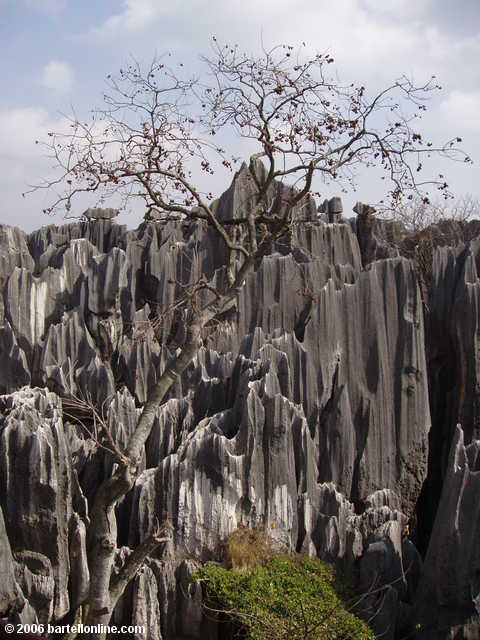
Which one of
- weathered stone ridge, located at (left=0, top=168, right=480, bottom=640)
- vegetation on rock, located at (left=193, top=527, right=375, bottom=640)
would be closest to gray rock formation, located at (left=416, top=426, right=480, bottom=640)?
weathered stone ridge, located at (left=0, top=168, right=480, bottom=640)

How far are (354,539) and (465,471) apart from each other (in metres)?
1.96

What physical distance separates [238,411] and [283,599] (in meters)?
2.74

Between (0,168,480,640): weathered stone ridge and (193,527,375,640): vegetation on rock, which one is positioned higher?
(0,168,480,640): weathered stone ridge

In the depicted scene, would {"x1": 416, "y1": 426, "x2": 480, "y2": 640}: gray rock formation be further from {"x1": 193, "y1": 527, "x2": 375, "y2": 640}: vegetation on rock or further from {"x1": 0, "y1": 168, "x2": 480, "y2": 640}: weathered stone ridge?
{"x1": 193, "y1": 527, "x2": 375, "y2": 640}: vegetation on rock

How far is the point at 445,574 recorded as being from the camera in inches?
379

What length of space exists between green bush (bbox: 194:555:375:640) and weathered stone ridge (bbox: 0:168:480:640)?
14.0 inches

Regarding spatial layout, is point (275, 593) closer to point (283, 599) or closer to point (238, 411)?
point (283, 599)

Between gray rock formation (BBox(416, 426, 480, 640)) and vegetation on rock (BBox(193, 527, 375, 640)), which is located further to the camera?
gray rock formation (BBox(416, 426, 480, 640))

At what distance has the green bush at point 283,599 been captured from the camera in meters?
8.79

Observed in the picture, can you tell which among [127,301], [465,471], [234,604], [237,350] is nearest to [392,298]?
[237,350]

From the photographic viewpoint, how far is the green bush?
8.79 meters

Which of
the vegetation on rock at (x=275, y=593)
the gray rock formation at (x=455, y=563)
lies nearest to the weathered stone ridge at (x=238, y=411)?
the gray rock formation at (x=455, y=563)

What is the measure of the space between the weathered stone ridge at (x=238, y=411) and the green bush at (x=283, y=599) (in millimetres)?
356

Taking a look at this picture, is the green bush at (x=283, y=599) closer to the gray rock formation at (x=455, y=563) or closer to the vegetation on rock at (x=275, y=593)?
the vegetation on rock at (x=275, y=593)
